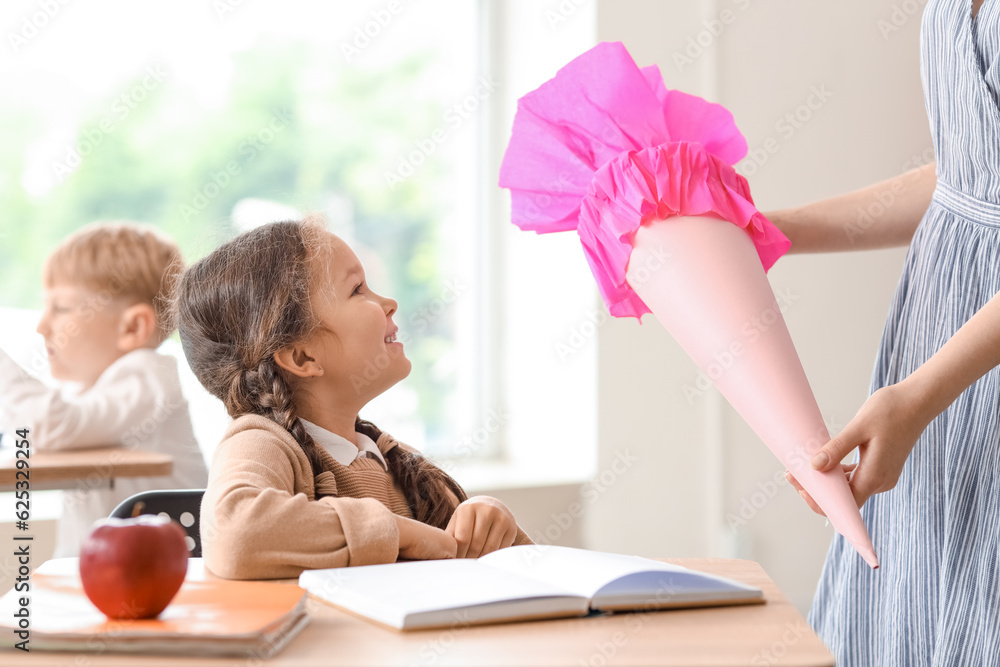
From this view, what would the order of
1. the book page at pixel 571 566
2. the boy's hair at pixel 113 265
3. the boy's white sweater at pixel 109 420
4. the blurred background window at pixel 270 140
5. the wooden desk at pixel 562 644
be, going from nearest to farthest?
the wooden desk at pixel 562 644 → the book page at pixel 571 566 → the boy's white sweater at pixel 109 420 → the boy's hair at pixel 113 265 → the blurred background window at pixel 270 140

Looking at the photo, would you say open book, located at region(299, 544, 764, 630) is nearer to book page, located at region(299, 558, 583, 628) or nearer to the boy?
book page, located at region(299, 558, 583, 628)

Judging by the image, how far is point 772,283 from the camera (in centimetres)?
253

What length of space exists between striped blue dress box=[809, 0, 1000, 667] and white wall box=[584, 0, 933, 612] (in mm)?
1255

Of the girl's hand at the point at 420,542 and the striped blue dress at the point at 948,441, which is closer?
the girl's hand at the point at 420,542

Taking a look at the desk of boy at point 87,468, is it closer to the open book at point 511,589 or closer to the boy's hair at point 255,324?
the boy's hair at point 255,324

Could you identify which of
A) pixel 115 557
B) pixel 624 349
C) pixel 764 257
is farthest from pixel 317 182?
pixel 115 557

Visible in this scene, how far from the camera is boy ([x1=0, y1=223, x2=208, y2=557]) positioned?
1.94 meters

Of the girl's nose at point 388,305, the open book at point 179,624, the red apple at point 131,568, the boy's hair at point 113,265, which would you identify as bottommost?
the open book at point 179,624

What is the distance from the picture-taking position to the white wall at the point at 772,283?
2.46 meters

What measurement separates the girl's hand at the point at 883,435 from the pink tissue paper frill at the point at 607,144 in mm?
222

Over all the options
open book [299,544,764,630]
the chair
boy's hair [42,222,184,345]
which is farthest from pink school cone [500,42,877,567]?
boy's hair [42,222,184,345]

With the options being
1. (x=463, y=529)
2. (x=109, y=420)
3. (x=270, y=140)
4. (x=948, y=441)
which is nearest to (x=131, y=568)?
(x=463, y=529)

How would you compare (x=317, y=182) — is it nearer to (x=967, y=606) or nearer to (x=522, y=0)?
(x=522, y=0)

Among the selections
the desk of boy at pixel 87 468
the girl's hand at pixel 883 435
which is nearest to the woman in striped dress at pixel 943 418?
the girl's hand at pixel 883 435
